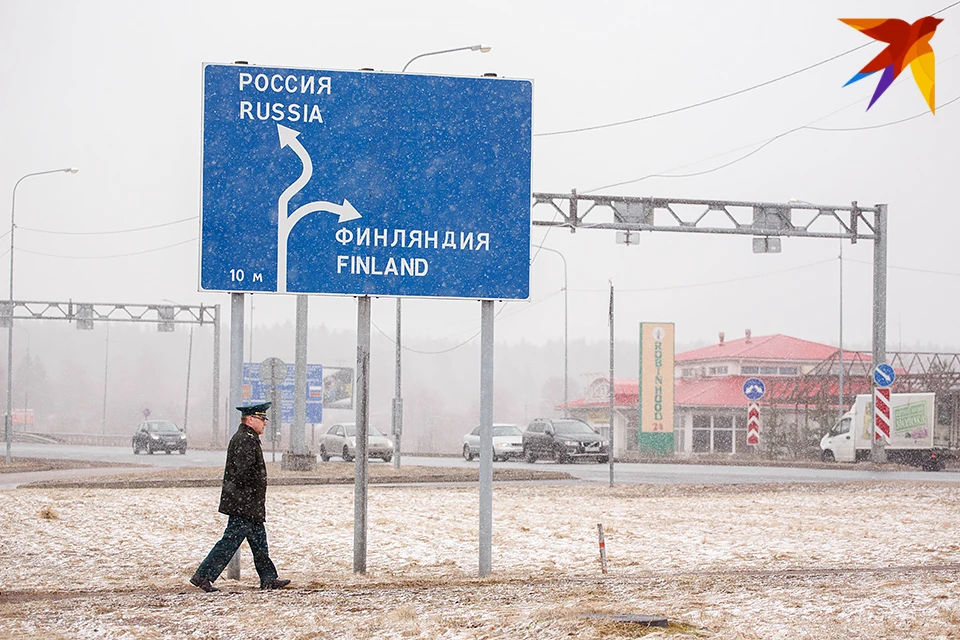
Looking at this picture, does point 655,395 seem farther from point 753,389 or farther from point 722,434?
point 753,389

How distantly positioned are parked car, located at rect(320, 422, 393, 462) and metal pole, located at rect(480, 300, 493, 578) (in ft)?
106

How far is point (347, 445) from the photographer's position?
147 ft

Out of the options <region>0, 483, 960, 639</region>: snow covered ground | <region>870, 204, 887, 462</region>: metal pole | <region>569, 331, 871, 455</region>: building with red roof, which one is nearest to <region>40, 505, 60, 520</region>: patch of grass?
<region>0, 483, 960, 639</region>: snow covered ground

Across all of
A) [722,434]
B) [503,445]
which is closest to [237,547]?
[503,445]

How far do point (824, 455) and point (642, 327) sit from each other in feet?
39.2

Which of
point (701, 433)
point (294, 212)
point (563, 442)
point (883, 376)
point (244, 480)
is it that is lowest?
point (701, 433)

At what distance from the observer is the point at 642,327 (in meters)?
54.6

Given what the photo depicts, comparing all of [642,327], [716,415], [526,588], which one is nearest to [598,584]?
[526,588]

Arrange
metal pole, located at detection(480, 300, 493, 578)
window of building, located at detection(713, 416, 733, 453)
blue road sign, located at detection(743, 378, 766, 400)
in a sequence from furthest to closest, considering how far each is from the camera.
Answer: window of building, located at detection(713, 416, 733, 453), blue road sign, located at detection(743, 378, 766, 400), metal pole, located at detection(480, 300, 493, 578)

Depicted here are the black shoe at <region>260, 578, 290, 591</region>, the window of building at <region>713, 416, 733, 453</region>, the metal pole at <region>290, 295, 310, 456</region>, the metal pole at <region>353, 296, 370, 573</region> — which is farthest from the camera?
the window of building at <region>713, 416, 733, 453</region>

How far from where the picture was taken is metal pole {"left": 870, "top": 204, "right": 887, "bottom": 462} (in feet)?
122

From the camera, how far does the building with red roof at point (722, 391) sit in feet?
213

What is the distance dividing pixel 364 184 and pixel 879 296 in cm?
2975

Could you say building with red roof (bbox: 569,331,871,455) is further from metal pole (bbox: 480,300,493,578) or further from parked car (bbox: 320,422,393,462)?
metal pole (bbox: 480,300,493,578)
